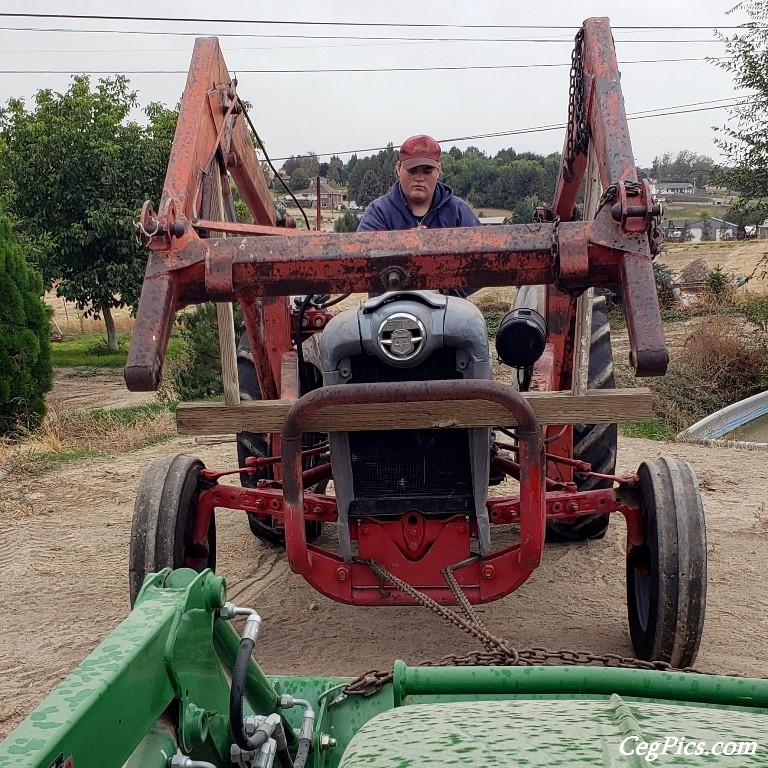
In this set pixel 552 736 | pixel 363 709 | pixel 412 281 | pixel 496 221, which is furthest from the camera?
pixel 496 221

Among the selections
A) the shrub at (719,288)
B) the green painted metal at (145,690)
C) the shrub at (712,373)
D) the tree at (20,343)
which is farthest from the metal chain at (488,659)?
the shrub at (719,288)

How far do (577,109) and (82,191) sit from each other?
14.5 meters

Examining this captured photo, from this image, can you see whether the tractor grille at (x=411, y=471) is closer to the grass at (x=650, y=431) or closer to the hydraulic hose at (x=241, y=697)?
the hydraulic hose at (x=241, y=697)

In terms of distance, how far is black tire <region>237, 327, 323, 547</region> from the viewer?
4891 mm

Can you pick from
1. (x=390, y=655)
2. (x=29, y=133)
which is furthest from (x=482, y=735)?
(x=29, y=133)

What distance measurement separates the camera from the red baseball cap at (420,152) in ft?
15.2

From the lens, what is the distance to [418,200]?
15.5ft

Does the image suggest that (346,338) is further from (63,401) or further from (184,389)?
(63,401)

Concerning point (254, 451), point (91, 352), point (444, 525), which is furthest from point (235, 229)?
point (91, 352)

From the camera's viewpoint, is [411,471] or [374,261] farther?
[411,471]

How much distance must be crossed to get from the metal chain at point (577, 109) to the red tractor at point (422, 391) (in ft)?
0.05

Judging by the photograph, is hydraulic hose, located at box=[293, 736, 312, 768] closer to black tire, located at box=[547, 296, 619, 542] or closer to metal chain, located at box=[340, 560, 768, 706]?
metal chain, located at box=[340, 560, 768, 706]

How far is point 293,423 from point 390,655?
1361 mm

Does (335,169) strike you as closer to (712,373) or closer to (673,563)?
(712,373)
